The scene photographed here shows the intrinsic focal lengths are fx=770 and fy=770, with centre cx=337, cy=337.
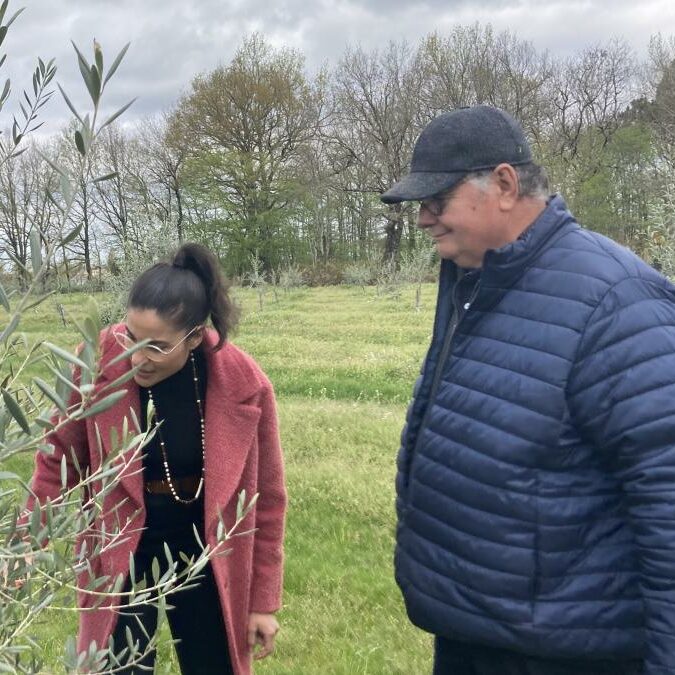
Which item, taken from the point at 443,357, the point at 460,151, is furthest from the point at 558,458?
the point at 460,151

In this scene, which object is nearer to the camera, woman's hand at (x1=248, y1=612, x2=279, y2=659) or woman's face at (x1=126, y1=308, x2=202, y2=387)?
woman's face at (x1=126, y1=308, x2=202, y2=387)

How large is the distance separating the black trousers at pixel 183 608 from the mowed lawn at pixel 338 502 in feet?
1.42

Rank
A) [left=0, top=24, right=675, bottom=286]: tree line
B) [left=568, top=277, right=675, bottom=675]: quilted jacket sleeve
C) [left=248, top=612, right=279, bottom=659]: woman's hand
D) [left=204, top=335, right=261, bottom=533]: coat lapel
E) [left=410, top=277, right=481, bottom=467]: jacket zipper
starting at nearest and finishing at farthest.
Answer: [left=568, top=277, right=675, bottom=675]: quilted jacket sleeve, [left=410, top=277, right=481, bottom=467]: jacket zipper, [left=204, top=335, right=261, bottom=533]: coat lapel, [left=248, top=612, right=279, bottom=659]: woman's hand, [left=0, top=24, right=675, bottom=286]: tree line

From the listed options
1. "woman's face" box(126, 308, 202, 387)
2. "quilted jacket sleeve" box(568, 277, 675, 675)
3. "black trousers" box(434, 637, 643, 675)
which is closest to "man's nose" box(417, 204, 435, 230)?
"quilted jacket sleeve" box(568, 277, 675, 675)

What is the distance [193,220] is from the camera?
124 feet

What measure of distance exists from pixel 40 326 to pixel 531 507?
17.8 m

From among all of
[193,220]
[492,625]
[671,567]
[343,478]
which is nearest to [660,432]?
[671,567]

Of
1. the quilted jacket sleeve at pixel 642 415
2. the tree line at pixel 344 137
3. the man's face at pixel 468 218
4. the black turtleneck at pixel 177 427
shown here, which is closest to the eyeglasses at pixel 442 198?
the man's face at pixel 468 218

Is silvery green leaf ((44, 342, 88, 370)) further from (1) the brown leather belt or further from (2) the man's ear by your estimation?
(1) the brown leather belt

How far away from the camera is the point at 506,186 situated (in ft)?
6.28

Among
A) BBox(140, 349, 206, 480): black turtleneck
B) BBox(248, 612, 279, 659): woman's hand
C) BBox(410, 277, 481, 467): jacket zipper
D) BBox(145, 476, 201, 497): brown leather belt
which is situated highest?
BBox(410, 277, 481, 467): jacket zipper

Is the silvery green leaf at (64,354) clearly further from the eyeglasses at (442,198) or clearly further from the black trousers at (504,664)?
the black trousers at (504,664)

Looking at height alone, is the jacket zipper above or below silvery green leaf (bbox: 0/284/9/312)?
below

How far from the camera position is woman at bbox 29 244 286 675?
2379mm
